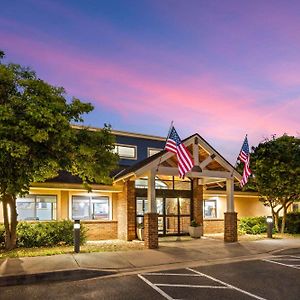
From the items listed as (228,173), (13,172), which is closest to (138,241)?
(228,173)

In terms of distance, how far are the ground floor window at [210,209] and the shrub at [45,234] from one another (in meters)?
9.97

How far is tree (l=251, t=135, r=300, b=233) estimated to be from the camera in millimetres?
19938

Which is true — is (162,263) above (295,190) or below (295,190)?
below

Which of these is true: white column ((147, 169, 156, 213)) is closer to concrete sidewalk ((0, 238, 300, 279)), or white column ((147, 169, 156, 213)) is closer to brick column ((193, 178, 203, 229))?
concrete sidewalk ((0, 238, 300, 279))

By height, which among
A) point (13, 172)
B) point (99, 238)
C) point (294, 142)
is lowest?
point (99, 238)

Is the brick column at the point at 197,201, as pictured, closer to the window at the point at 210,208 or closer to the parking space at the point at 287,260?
the window at the point at 210,208

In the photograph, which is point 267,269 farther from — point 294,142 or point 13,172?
point 294,142

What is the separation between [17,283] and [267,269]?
24.2ft

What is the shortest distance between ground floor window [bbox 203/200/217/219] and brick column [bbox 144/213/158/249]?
347 inches

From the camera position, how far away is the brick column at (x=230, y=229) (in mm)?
17297

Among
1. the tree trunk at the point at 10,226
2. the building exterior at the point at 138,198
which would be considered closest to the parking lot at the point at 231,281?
the building exterior at the point at 138,198

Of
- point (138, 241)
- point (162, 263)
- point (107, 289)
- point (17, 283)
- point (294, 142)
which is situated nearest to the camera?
point (107, 289)

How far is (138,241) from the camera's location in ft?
59.2

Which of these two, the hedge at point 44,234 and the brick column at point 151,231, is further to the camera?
the hedge at point 44,234
